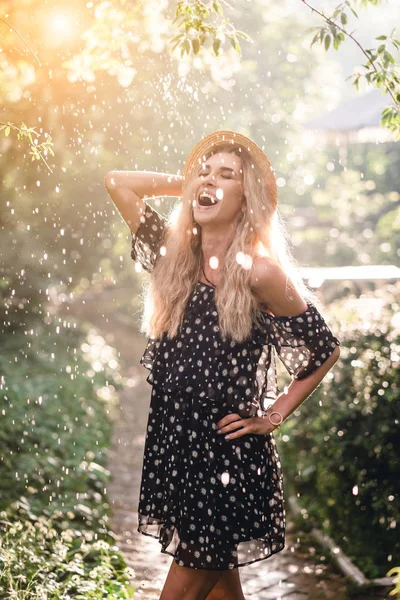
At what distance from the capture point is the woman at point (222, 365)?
309 centimetres

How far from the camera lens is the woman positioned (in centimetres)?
309

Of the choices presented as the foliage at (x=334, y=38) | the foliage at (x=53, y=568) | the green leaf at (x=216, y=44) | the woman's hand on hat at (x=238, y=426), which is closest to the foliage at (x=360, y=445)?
the foliage at (x=53, y=568)

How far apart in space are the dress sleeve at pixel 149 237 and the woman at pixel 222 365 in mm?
104

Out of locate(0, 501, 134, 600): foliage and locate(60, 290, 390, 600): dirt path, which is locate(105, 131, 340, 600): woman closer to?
locate(0, 501, 134, 600): foliage

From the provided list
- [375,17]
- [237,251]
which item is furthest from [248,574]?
[375,17]

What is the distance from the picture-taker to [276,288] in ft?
10.4

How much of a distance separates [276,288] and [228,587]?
121 centimetres

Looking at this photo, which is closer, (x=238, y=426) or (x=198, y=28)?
(x=238, y=426)

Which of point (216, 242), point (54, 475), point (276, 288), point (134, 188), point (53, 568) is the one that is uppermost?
point (54, 475)

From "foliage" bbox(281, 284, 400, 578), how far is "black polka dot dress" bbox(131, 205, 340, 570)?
216cm

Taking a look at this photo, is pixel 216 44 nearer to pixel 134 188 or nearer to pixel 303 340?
pixel 134 188

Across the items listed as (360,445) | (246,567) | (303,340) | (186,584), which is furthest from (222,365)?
(246,567)

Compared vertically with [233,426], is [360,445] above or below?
above

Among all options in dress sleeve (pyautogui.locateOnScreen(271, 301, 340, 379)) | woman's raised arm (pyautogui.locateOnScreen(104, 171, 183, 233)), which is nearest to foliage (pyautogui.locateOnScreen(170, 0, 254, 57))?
woman's raised arm (pyautogui.locateOnScreen(104, 171, 183, 233))
